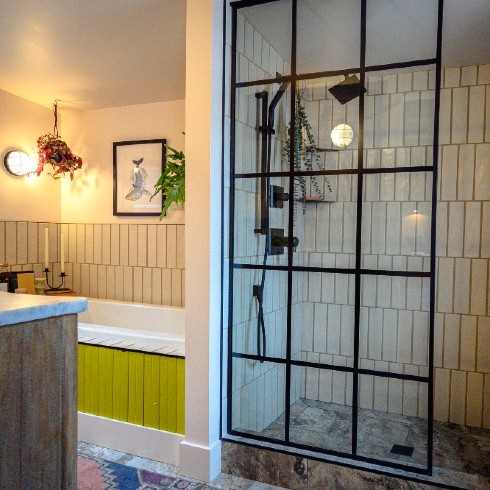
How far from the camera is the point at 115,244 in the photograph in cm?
400

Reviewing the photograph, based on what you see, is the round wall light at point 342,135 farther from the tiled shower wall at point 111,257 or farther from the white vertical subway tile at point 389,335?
the tiled shower wall at point 111,257

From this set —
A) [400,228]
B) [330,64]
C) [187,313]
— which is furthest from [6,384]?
[330,64]

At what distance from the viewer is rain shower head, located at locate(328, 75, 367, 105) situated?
7.04 ft

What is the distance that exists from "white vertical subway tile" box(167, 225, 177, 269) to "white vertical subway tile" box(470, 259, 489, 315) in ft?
6.97

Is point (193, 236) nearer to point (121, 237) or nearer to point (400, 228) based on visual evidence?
point (400, 228)

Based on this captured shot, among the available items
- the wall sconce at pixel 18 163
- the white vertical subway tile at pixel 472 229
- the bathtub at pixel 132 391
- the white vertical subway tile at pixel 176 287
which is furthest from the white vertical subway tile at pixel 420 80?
the wall sconce at pixel 18 163

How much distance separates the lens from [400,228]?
2068 millimetres

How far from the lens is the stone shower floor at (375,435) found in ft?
6.93

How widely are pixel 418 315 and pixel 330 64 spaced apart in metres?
→ 1.20

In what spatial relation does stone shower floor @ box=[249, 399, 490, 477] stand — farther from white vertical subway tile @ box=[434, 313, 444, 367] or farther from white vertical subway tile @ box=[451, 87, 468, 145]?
white vertical subway tile @ box=[451, 87, 468, 145]

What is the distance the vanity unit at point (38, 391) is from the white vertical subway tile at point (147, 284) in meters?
2.33

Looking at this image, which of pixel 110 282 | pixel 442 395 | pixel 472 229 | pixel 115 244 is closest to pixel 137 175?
pixel 115 244

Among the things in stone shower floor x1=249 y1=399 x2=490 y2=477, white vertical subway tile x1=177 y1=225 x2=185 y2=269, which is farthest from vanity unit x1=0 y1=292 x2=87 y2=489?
white vertical subway tile x1=177 y1=225 x2=185 y2=269

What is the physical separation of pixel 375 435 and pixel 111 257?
104 inches
